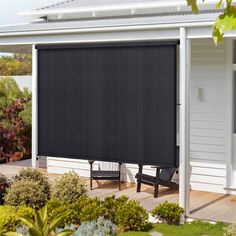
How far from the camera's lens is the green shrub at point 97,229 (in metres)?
7.27

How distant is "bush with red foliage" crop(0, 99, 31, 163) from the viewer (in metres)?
16.4

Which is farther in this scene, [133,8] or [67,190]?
[133,8]

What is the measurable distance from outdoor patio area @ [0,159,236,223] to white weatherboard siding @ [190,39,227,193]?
0.38m

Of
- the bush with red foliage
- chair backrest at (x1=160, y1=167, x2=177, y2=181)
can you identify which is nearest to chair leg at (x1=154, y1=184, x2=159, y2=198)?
chair backrest at (x1=160, y1=167, x2=177, y2=181)

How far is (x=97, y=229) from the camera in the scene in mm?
7684

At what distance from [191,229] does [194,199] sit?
217cm

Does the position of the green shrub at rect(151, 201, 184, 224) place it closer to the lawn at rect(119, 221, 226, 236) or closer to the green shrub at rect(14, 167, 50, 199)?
the lawn at rect(119, 221, 226, 236)

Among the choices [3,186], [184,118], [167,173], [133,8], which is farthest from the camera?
[133,8]

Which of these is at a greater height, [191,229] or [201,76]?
[201,76]

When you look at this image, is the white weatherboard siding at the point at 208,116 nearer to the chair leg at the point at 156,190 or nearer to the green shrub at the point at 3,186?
the chair leg at the point at 156,190

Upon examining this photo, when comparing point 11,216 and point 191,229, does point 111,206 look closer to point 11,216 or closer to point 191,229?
point 191,229

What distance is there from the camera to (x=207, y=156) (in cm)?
1190

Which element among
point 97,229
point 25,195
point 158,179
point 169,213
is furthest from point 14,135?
point 97,229

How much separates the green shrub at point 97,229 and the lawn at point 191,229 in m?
0.60
